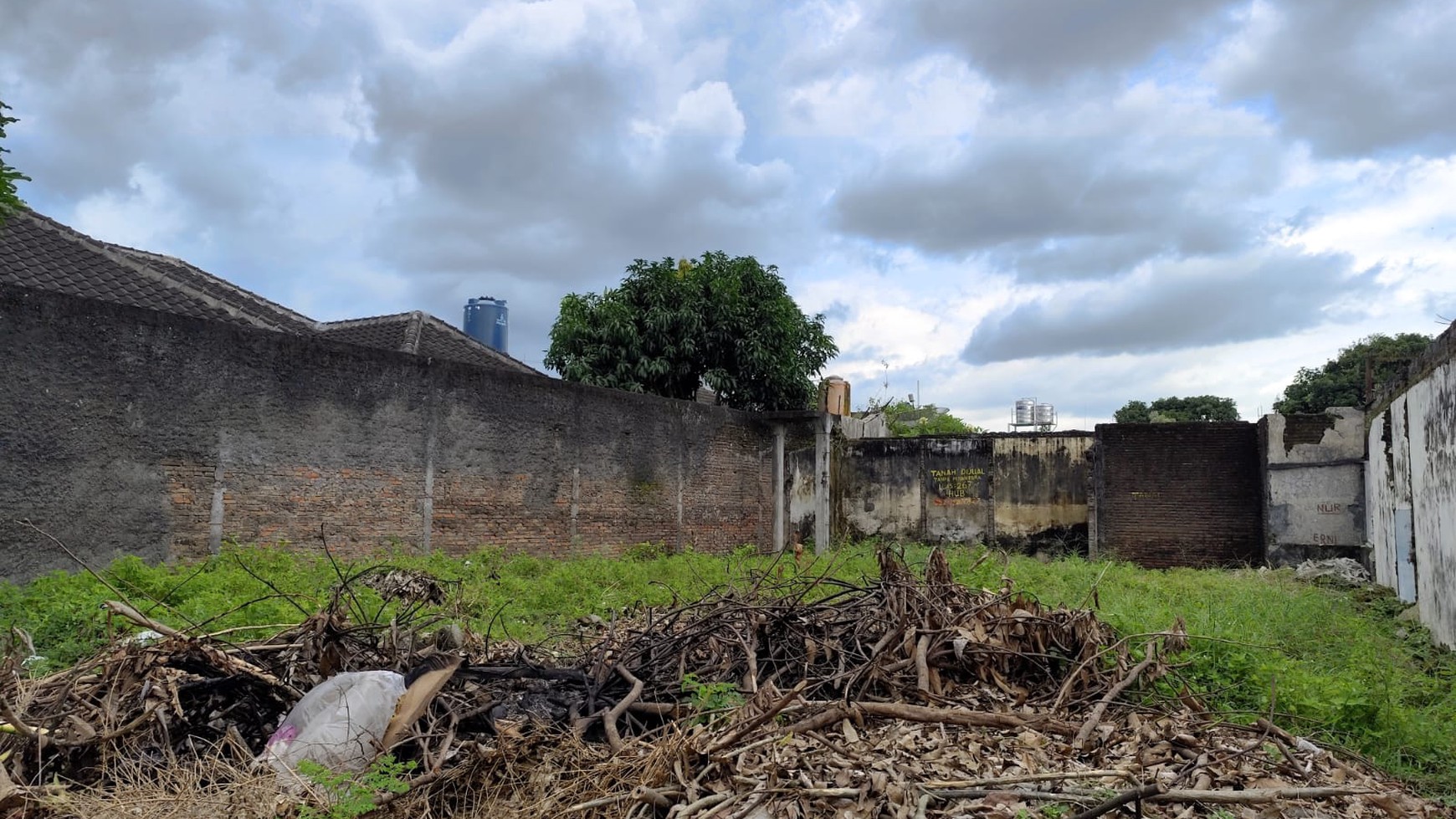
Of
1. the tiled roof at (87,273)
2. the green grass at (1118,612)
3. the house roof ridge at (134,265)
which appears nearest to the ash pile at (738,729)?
the green grass at (1118,612)

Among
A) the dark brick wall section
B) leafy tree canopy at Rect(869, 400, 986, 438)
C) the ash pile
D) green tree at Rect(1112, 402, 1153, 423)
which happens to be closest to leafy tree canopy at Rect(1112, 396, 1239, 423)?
green tree at Rect(1112, 402, 1153, 423)

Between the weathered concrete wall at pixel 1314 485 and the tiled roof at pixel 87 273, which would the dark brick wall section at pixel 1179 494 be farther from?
the tiled roof at pixel 87 273

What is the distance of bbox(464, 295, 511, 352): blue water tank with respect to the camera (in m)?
26.5

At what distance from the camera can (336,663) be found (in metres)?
3.84

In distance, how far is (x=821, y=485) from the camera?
16.2 meters

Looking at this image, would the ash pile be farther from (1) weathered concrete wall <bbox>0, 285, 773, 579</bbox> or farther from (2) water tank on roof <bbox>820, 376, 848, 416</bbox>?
(2) water tank on roof <bbox>820, 376, 848, 416</bbox>

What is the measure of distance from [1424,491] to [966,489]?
28.4ft

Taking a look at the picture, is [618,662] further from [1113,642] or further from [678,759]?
[1113,642]

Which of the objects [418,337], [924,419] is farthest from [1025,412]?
[418,337]

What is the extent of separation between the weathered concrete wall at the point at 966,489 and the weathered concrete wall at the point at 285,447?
185 inches

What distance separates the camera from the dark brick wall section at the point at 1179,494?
49.6 feet

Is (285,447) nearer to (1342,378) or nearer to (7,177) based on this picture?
(7,177)

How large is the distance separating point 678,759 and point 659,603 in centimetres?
554

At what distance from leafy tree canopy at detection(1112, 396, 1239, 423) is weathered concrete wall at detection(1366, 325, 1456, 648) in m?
25.8
